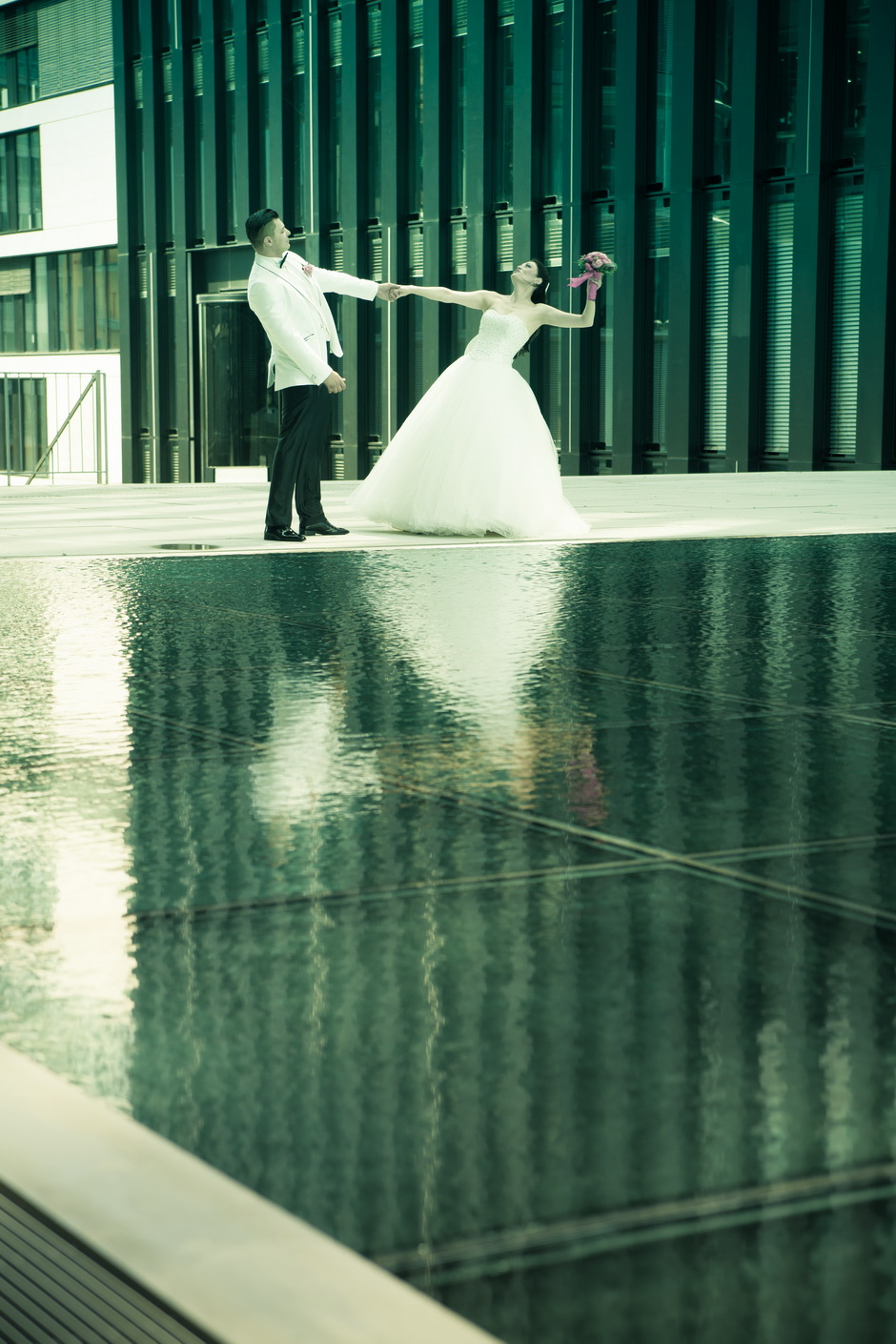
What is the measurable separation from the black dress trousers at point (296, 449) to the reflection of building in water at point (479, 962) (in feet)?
21.1

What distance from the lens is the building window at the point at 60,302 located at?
129 ft

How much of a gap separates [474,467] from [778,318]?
12339 millimetres

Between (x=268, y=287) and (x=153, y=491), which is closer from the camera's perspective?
(x=268, y=287)

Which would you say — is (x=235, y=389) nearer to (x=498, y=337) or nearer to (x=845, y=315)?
(x=845, y=315)

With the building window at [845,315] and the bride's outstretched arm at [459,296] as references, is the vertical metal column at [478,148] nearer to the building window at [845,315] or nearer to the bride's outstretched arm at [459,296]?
the building window at [845,315]

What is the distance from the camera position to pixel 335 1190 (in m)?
1.72

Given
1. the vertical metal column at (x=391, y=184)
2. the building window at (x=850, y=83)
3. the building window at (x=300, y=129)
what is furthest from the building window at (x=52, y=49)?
the building window at (x=850, y=83)

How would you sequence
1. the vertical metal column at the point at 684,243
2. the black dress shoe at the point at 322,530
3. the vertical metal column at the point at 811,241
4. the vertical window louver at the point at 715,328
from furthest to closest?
the vertical window louver at the point at 715,328 → the vertical metal column at the point at 684,243 → the vertical metal column at the point at 811,241 → the black dress shoe at the point at 322,530

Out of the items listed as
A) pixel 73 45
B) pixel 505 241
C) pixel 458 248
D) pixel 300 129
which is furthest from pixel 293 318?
pixel 73 45

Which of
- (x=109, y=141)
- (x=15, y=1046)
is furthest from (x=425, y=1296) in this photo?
(x=109, y=141)

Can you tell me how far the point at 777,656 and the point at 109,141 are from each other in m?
35.5

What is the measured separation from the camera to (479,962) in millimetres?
2525

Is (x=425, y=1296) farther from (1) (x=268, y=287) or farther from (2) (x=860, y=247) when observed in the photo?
(2) (x=860, y=247)

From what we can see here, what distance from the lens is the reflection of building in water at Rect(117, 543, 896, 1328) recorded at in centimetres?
182
